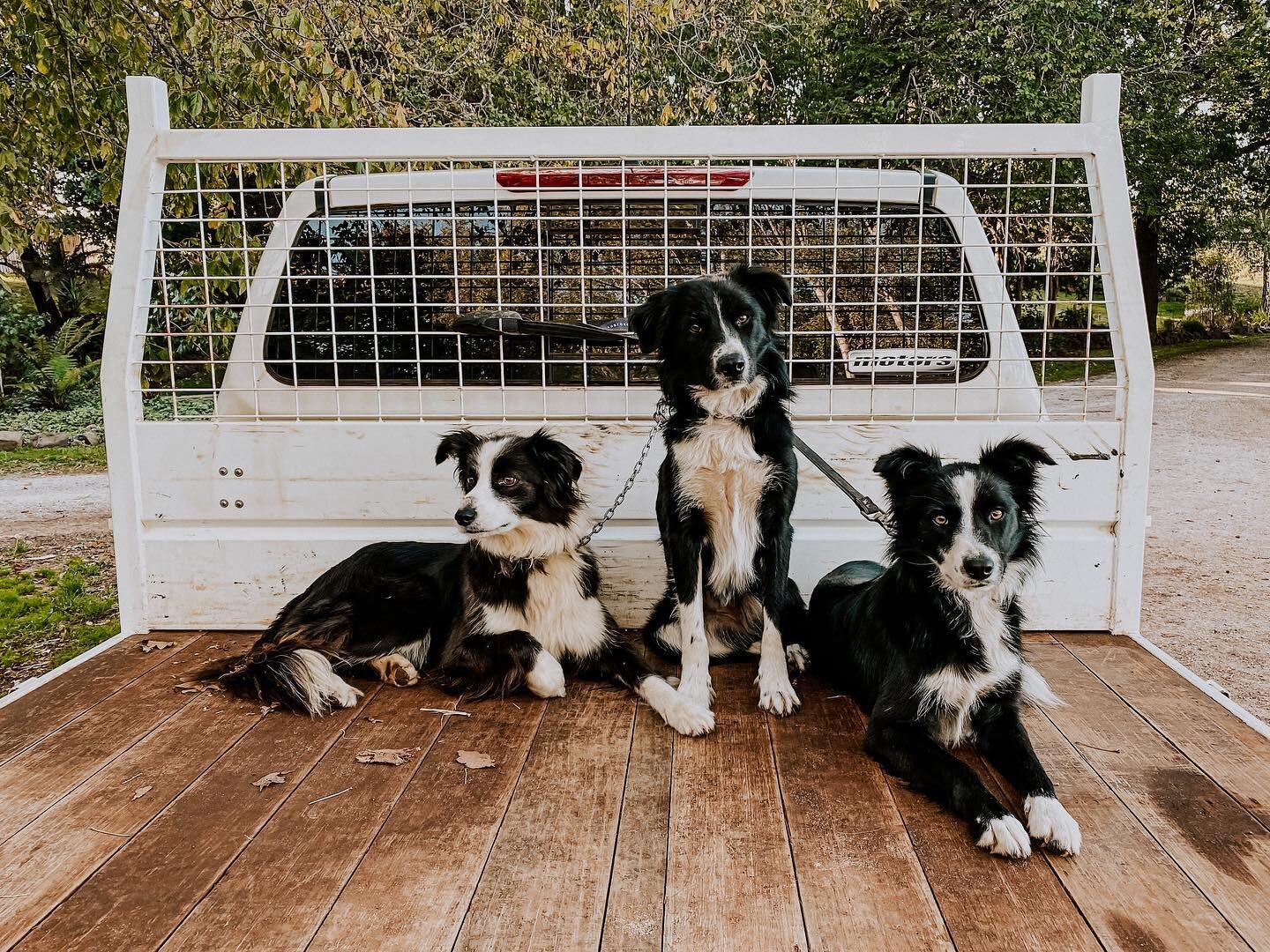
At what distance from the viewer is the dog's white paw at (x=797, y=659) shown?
320cm

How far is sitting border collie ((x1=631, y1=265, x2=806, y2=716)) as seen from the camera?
296 centimetres

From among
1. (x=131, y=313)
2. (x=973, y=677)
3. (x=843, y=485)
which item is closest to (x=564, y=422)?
(x=843, y=485)

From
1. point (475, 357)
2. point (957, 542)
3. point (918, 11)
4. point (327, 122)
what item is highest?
point (918, 11)

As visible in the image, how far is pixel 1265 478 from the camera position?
9.91 m

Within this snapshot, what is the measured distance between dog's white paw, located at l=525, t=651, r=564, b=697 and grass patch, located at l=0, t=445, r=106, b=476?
9768mm

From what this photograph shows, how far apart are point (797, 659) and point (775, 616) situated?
0.83 feet

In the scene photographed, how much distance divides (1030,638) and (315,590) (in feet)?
7.88

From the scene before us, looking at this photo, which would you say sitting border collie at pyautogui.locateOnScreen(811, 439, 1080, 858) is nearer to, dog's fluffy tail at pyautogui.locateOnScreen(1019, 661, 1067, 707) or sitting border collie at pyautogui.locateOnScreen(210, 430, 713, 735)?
dog's fluffy tail at pyautogui.locateOnScreen(1019, 661, 1067, 707)

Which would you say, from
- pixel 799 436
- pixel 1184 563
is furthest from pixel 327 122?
pixel 1184 563

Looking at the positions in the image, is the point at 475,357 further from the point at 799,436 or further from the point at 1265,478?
the point at 1265,478

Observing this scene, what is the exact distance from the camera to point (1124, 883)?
1870 mm

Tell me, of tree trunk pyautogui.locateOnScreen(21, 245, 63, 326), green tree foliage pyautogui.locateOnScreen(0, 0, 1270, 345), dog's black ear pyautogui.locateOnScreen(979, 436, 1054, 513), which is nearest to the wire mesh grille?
dog's black ear pyautogui.locateOnScreen(979, 436, 1054, 513)

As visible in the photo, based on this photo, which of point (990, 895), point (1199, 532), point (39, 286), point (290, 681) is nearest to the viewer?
point (990, 895)

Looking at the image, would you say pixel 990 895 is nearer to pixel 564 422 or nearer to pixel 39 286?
pixel 564 422
